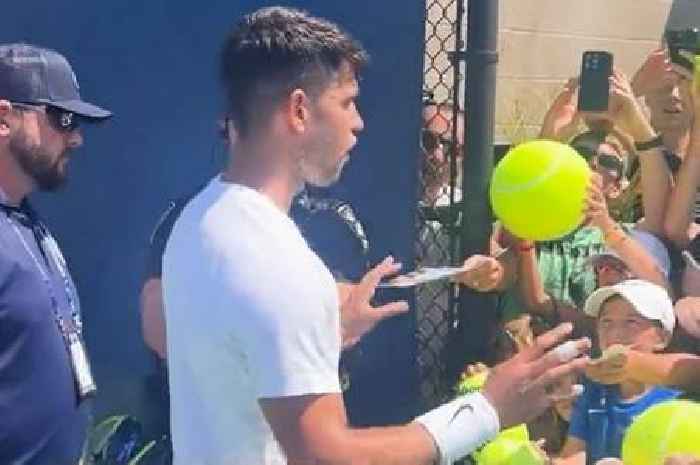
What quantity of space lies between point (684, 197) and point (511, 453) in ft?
3.32

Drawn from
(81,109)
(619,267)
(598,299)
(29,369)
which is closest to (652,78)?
(619,267)

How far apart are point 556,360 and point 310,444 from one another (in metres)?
0.44

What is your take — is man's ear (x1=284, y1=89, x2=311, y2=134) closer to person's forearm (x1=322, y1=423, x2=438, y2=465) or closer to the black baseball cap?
person's forearm (x1=322, y1=423, x2=438, y2=465)

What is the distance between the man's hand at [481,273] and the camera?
3.79 meters

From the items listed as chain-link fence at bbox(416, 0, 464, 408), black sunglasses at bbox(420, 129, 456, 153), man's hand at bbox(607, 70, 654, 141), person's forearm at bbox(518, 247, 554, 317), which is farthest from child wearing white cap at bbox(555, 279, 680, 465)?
black sunglasses at bbox(420, 129, 456, 153)

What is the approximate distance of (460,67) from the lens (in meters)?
4.17

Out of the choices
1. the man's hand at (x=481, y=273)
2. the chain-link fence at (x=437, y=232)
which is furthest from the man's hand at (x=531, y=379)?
the chain-link fence at (x=437, y=232)

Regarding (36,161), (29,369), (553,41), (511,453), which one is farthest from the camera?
(553,41)

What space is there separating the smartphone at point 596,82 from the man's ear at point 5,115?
190 centimetres

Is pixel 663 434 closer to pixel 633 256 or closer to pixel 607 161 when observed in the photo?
pixel 633 256

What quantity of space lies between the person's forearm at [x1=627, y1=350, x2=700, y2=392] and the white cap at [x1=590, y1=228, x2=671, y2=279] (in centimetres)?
43

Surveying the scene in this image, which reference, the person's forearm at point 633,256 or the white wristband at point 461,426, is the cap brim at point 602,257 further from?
the white wristband at point 461,426

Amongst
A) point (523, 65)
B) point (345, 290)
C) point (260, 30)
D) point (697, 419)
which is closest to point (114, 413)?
point (345, 290)

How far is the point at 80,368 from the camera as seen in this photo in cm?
284
